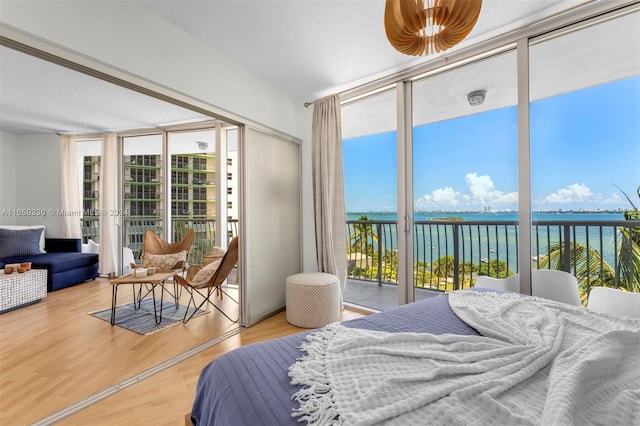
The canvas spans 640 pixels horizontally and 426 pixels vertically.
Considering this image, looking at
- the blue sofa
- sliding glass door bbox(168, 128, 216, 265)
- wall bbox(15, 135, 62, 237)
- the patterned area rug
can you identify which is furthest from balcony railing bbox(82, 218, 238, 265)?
the patterned area rug

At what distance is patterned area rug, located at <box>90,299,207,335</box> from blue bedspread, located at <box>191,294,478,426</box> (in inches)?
81.8

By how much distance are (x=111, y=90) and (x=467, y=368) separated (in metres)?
4.56

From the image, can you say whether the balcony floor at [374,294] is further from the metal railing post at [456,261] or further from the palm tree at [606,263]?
the palm tree at [606,263]

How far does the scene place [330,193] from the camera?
324 cm

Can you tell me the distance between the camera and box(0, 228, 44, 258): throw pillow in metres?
4.06

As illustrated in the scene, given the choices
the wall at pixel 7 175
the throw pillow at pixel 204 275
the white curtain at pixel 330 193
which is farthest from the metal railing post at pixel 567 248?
the wall at pixel 7 175

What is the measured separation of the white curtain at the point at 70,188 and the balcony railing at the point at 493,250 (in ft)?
16.1

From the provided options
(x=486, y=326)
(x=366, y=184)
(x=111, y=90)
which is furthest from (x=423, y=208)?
(x=111, y=90)

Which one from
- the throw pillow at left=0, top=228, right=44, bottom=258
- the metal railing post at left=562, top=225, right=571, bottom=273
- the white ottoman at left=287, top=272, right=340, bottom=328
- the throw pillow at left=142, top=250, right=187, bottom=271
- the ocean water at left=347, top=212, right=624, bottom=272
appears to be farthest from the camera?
the throw pillow at left=0, top=228, right=44, bottom=258

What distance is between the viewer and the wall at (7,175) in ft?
16.0

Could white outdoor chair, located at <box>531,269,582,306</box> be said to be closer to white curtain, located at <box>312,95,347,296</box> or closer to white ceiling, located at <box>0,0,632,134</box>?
white curtain, located at <box>312,95,347,296</box>

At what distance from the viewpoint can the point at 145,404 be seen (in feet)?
5.57

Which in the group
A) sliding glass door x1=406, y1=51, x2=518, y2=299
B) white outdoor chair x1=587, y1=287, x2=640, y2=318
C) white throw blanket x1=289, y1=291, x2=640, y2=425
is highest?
sliding glass door x1=406, y1=51, x2=518, y2=299

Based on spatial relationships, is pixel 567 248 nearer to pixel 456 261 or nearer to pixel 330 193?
pixel 456 261
